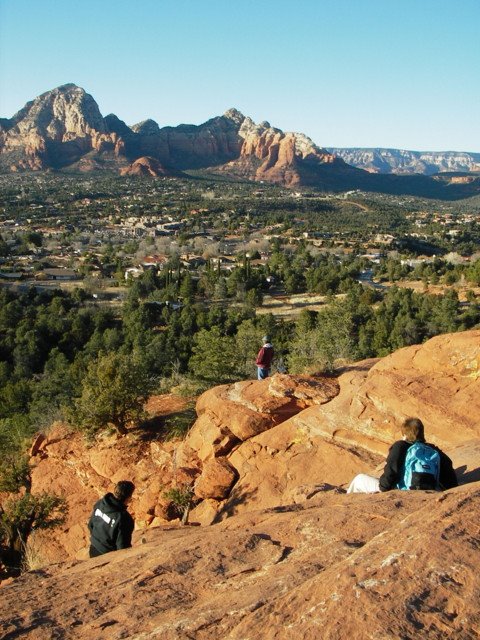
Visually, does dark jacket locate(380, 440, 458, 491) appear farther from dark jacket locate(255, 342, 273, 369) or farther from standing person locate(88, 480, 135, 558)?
dark jacket locate(255, 342, 273, 369)

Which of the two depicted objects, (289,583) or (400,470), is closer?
(289,583)

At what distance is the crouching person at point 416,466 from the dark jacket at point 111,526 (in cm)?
281

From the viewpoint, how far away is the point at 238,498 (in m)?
9.23

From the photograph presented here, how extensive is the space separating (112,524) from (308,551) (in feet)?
7.59

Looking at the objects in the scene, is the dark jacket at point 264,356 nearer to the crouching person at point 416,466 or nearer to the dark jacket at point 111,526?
the crouching person at point 416,466

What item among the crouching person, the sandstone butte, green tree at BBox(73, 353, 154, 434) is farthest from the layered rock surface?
green tree at BBox(73, 353, 154, 434)

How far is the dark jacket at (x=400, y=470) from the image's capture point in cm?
595

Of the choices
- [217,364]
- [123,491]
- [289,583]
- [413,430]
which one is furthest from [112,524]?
[217,364]

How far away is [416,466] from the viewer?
19.2 feet

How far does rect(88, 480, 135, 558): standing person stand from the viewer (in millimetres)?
5715

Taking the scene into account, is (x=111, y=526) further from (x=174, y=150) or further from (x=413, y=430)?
(x=174, y=150)

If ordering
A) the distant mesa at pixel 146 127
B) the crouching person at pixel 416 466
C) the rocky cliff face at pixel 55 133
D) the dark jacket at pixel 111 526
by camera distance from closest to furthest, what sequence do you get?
1. the dark jacket at pixel 111 526
2. the crouching person at pixel 416 466
3. the rocky cliff face at pixel 55 133
4. the distant mesa at pixel 146 127

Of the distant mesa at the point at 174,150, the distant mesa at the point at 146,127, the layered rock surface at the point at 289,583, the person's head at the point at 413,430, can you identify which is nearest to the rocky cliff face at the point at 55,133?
the distant mesa at the point at 174,150

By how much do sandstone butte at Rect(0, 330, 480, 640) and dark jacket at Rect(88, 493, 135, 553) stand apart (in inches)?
7.6
